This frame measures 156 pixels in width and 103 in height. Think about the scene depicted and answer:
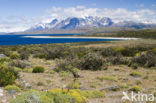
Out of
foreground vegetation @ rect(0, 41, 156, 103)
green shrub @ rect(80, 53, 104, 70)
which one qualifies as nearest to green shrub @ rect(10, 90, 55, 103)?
foreground vegetation @ rect(0, 41, 156, 103)

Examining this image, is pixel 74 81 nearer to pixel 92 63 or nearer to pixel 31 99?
pixel 31 99

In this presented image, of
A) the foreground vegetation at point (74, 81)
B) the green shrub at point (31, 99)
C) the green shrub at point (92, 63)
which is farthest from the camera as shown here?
the green shrub at point (92, 63)

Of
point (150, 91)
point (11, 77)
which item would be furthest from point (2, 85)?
point (150, 91)

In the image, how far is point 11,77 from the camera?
35.4 ft

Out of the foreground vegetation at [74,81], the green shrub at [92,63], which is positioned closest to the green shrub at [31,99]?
the foreground vegetation at [74,81]

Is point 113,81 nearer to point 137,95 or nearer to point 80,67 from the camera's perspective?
point 137,95

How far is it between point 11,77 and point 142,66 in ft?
52.2

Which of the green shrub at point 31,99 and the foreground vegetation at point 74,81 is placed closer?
the green shrub at point 31,99

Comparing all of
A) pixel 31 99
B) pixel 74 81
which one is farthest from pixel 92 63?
pixel 31 99

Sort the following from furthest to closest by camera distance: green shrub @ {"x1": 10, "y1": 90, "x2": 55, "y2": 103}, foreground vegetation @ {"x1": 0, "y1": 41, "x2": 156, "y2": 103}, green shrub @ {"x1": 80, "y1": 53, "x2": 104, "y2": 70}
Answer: green shrub @ {"x1": 80, "y1": 53, "x2": 104, "y2": 70} < foreground vegetation @ {"x1": 0, "y1": 41, "x2": 156, "y2": 103} < green shrub @ {"x1": 10, "y1": 90, "x2": 55, "y2": 103}

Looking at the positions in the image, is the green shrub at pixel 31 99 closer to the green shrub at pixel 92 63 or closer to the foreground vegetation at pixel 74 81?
the foreground vegetation at pixel 74 81

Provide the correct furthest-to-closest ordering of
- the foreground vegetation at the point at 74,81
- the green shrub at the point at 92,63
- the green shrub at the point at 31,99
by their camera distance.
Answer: the green shrub at the point at 92,63 < the foreground vegetation at the point at 74,81 < the green shrub at the point at 31,99

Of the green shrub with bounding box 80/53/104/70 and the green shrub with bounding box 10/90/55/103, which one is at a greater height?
the green shrub with bounding box 10/90/55/103

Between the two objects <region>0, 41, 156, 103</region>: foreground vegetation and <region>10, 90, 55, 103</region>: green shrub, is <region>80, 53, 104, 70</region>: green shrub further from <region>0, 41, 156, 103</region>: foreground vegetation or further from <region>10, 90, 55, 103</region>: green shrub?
<region>10, 90, 55, 103</region>: green shrub
